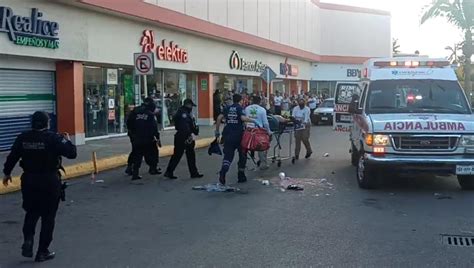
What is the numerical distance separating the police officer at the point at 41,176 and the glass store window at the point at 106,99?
14.2 metres

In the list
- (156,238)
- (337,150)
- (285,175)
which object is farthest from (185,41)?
(156,238)

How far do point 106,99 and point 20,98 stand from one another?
15.1 feet

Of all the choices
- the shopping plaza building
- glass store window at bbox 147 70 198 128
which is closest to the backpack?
the shopping plaza building

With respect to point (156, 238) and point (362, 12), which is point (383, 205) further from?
point (362, 12)

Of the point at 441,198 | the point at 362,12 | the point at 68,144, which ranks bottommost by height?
the point at 441,198

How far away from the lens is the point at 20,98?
57.3 feet

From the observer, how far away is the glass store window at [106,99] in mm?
20766

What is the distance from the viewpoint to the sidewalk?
1330cm

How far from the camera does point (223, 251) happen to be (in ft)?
22.1

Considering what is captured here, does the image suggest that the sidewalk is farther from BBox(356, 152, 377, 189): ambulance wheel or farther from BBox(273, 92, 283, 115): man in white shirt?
BBox(273, 92, 283, 115): man in white shirt

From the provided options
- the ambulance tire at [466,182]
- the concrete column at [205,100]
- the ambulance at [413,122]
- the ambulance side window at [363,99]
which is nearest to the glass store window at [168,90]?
the concrete column at [205,100]

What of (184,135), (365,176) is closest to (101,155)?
(184,135)

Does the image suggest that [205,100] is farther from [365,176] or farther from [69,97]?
[365,176]

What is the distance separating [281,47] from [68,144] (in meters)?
33.7
